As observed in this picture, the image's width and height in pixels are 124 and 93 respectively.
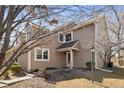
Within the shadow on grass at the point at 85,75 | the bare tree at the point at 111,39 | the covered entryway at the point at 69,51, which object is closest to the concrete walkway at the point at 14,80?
the shadow on grass at the point at 85,75

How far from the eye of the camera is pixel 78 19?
→ 1.82 m

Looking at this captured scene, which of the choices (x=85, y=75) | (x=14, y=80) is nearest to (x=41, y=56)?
(x=14, y=80)

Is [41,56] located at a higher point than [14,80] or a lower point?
higher

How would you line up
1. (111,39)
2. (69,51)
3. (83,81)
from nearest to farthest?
(83,81), (111,39), (69,51)

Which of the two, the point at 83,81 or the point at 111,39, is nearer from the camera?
the point at 83,81

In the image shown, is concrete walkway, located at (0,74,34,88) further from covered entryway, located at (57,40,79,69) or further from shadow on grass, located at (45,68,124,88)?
covered entryway, located at (57,40,79,69)

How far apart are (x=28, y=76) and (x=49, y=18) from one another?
1.47 m

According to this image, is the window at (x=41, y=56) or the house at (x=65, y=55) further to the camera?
the window at (x=41, y=56)

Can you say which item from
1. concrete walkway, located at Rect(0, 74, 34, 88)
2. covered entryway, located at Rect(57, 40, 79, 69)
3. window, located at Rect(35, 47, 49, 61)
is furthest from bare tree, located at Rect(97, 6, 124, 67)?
concrete walkway, located at Rect(0, 74, 34, 88)

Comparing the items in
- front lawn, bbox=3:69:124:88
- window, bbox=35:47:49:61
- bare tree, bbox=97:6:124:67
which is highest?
bare tree, bbox=97:6:124:67

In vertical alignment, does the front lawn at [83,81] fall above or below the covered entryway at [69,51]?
below

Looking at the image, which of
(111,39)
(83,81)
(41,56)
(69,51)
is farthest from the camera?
(69,51)

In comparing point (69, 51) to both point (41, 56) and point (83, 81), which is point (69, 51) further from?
point (83, 81)

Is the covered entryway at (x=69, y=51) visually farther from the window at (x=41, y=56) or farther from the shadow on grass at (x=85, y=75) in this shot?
the window at (x=41, y=56)
